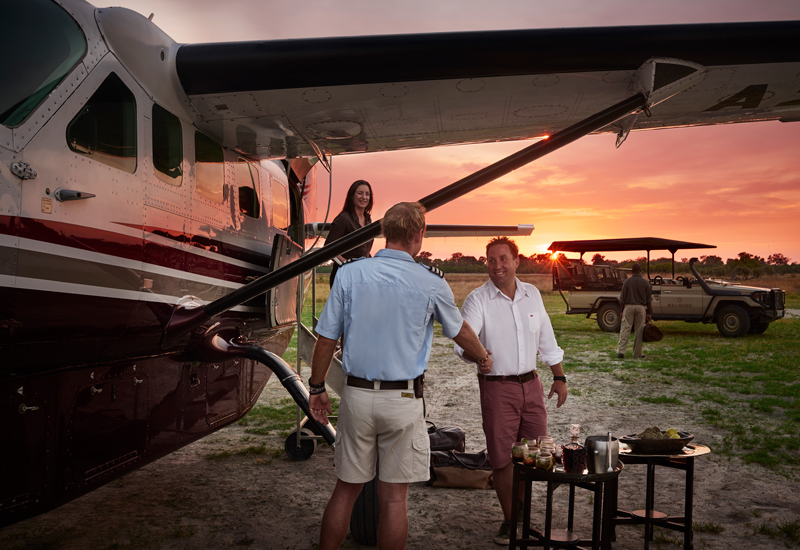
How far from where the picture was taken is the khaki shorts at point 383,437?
2.68 m

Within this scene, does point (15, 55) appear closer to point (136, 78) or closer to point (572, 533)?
point (136, 78)

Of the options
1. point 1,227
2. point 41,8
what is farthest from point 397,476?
point 41,8

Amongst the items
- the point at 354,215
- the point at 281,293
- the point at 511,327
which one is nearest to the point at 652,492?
the point at 511,327

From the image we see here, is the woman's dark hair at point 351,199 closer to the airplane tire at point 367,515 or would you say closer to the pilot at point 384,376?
the pilot at point 384,376

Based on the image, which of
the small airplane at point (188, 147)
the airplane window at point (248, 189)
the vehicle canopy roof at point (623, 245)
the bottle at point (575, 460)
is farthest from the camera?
the vehicle canopy roof at point (623, 245)

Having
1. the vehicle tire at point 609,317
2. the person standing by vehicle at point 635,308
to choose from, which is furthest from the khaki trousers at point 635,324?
the vehicle tire at point 609,317

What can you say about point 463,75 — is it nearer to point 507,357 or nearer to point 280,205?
point 507,357

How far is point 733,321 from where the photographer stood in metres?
15.2

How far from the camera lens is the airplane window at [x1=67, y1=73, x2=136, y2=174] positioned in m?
2.61

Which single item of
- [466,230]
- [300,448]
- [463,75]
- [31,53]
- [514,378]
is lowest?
[300,448]

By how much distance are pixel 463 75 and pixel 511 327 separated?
1679 millimetres

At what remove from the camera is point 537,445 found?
10.5 feet

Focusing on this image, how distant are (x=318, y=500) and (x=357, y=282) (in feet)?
8.28

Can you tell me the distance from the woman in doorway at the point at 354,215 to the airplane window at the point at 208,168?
3.17 ft
